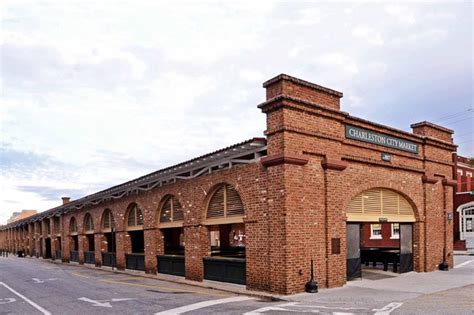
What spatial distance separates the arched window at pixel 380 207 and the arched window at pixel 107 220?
16.9m

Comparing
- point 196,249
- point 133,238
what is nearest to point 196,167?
point 196,249

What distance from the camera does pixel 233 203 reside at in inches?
630

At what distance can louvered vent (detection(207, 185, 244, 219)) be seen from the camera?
15.8 m

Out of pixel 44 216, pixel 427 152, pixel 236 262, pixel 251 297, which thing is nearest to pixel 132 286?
pixel 236 262

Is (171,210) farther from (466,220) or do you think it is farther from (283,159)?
(466,220)

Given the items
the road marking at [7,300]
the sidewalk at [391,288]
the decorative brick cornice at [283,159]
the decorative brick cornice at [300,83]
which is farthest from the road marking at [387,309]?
the road marking at [7,300]

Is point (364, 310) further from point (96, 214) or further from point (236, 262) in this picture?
point (96, 214)

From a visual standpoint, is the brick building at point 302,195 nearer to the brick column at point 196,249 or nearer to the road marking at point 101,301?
the brick column at point 196,249

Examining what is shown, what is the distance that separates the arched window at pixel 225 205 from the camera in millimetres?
15746

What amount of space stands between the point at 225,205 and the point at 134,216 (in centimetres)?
992

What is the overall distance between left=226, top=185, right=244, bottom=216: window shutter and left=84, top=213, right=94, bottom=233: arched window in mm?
18895

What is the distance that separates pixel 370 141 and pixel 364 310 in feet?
24.7

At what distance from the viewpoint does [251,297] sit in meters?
13.6

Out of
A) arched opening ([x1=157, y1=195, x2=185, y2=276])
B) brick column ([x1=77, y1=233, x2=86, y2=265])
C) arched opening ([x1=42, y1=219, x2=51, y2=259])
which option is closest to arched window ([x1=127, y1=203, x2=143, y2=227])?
arched opening ([x1=157, y1=195, x2=185, y2=276])
